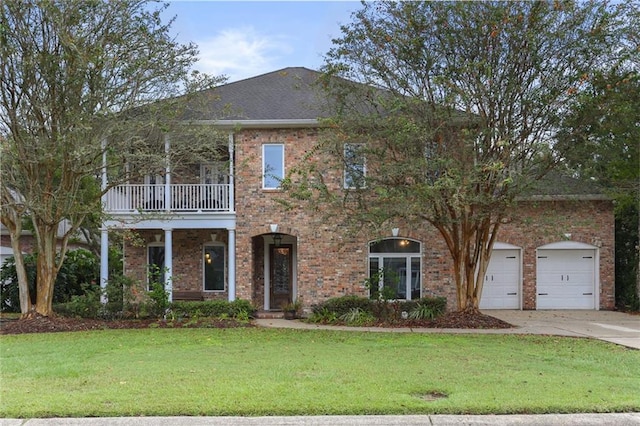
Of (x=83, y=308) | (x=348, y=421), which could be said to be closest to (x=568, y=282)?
(x=83, y=308)

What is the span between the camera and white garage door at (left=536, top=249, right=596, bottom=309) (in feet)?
59.7

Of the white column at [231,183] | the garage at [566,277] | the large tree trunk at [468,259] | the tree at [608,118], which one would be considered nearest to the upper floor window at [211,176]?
the white column at [231,183]

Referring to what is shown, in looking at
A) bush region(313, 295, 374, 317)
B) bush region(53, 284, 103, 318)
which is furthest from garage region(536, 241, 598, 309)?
bush region(53, 284, 103, 318)

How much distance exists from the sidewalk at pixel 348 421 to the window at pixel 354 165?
8.68 m

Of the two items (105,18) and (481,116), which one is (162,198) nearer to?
(105,18)

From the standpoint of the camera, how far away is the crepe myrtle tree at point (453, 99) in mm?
12102

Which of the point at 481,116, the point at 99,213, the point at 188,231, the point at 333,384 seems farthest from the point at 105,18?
the point at 333,384

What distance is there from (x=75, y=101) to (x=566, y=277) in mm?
15714

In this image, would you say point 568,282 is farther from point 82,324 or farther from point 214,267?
point 82,324

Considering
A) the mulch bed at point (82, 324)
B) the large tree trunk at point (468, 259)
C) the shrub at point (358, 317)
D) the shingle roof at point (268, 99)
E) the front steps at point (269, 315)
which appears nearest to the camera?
the mulch bed at point (82, 324)

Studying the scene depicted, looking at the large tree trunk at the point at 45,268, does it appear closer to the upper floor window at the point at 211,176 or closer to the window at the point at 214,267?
the upper floor window at the point at 211,176

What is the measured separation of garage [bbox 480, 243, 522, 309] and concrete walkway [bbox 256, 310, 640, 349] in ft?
2.64

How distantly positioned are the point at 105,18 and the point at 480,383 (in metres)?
11.5

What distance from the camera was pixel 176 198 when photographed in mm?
16594
